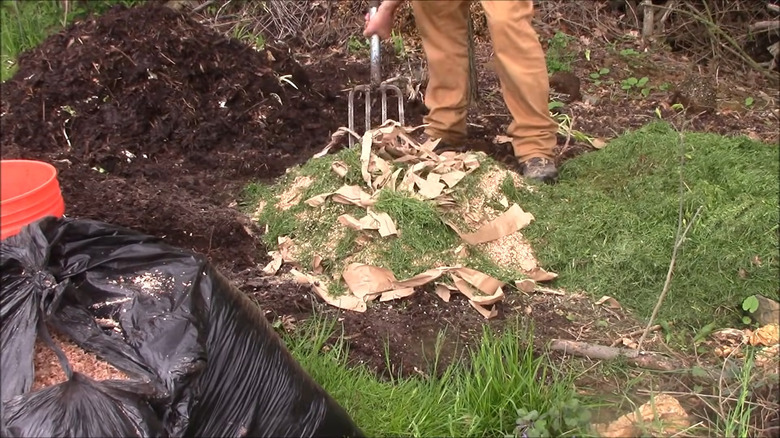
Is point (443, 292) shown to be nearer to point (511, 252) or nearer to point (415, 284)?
point (415, 284)

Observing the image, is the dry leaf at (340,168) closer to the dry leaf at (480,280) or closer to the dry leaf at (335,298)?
the dry leaf at (335,298)

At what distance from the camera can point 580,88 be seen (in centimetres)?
473

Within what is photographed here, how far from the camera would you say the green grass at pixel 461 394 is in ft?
7.03

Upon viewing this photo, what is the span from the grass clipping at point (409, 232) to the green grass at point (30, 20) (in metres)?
3.32

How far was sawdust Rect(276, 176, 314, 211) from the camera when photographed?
10.9 ft

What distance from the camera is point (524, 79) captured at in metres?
3.46

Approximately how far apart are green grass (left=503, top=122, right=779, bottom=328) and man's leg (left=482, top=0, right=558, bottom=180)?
7.1 inches

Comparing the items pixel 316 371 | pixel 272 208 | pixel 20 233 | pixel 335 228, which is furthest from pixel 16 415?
pixel 272 208

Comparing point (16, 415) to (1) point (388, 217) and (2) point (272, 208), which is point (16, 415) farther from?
(2) point (272, 208)

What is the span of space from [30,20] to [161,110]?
7.87ft

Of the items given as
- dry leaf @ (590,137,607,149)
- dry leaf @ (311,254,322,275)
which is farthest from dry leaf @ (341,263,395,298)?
dry leaf @ (590,137,607,149)

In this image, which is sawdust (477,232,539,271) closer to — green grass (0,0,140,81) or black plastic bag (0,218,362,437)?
black plastic bag (0,218,362,437)

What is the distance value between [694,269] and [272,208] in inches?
70.4

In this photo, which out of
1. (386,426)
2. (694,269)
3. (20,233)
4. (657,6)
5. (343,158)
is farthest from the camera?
(657,6)
